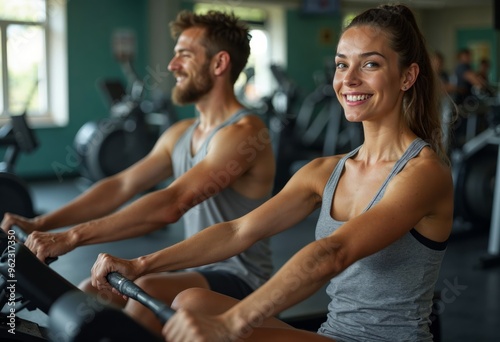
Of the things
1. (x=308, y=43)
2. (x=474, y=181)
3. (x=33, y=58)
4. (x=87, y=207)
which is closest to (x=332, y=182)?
(x=87, y=207)

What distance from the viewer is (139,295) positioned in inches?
53.1

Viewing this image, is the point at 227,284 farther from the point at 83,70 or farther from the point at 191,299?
the point at 83,70

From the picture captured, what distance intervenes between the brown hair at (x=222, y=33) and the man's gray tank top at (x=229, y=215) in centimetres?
21

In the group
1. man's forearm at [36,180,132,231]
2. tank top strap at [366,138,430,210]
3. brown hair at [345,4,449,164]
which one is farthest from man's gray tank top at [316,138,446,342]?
man's forearm at [36,180,132,231]

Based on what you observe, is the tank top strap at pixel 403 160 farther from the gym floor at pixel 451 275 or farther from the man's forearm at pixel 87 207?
the man's forearm at pixel 87 207

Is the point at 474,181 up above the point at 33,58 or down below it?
below

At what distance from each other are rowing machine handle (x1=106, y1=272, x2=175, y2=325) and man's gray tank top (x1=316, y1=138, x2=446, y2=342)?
1.59 feet

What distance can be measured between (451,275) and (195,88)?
250cm

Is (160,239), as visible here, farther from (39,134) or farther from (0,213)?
(39,134)

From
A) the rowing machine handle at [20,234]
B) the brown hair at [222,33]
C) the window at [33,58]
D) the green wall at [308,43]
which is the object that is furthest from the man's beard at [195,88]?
the green wall at [308,43]

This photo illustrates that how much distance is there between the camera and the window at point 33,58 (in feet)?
26.2

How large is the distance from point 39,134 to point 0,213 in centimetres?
634

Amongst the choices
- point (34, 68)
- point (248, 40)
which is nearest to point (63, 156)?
point (34, 68)

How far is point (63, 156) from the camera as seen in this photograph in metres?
8.70
